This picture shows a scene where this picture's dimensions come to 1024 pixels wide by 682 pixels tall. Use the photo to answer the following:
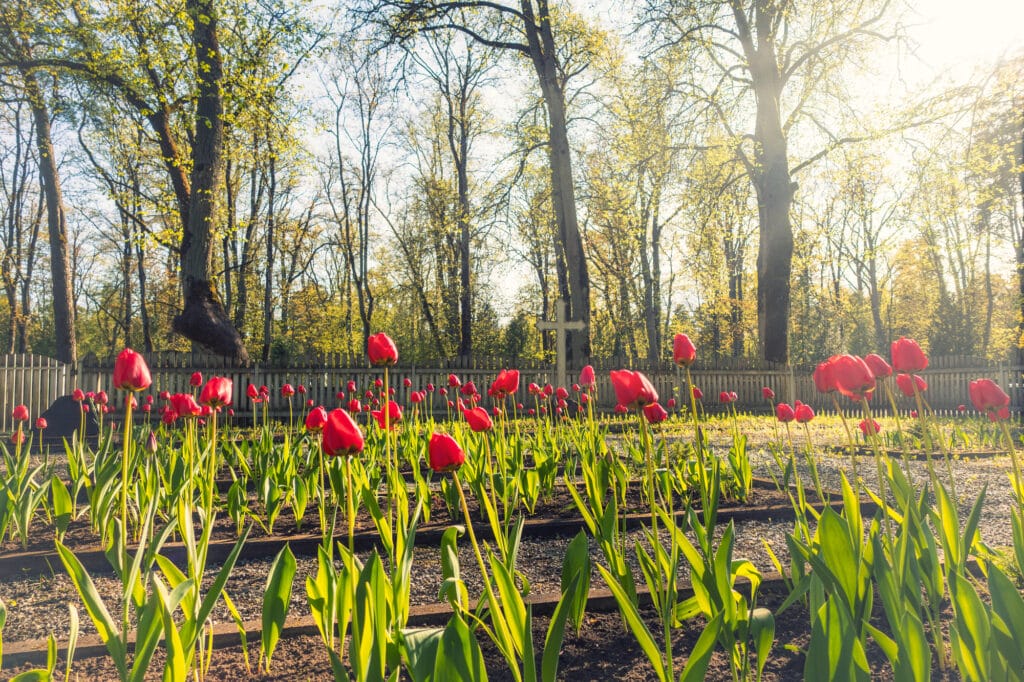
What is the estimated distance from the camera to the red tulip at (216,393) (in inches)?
83.8

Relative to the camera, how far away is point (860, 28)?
14172 millimetres

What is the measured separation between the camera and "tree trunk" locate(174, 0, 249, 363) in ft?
35.9

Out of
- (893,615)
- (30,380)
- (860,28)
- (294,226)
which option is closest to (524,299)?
(294,226)

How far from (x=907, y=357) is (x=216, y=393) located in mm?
2159

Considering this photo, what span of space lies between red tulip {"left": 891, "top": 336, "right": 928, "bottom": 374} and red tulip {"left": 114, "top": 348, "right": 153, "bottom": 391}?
6.95ft

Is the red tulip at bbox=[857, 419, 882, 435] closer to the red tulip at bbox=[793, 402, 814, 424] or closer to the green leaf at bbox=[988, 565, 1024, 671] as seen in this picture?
the red tulip at bbox=[793, 402, 814, 424]

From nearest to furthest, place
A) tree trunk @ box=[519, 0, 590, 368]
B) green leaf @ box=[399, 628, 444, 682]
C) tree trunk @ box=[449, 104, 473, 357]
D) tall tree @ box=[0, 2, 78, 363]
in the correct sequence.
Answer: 1. green leaf @ box=[399, 628, 444, 682]
2. tree trunk @ box=[519, 0, 590, 368]
3. tall tree @ box=[0, 2, 78, 363]
4. tree trunk @ box=[449, 104, 473, 357]

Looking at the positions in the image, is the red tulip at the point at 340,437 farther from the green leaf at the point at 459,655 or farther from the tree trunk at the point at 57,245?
the tree trunk at the point at 57,245

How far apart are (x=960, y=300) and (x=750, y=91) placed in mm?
16868

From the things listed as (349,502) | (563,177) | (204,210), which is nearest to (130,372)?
(349,502)

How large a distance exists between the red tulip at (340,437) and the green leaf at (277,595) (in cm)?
28

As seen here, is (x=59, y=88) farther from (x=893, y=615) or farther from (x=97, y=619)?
(x=893, y=615)

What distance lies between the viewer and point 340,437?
157 centimetres

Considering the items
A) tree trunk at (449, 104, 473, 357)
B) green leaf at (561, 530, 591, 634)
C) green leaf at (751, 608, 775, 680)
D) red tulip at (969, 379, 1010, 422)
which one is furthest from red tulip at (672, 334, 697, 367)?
tree trunk at (449, 104, 473, 357)
